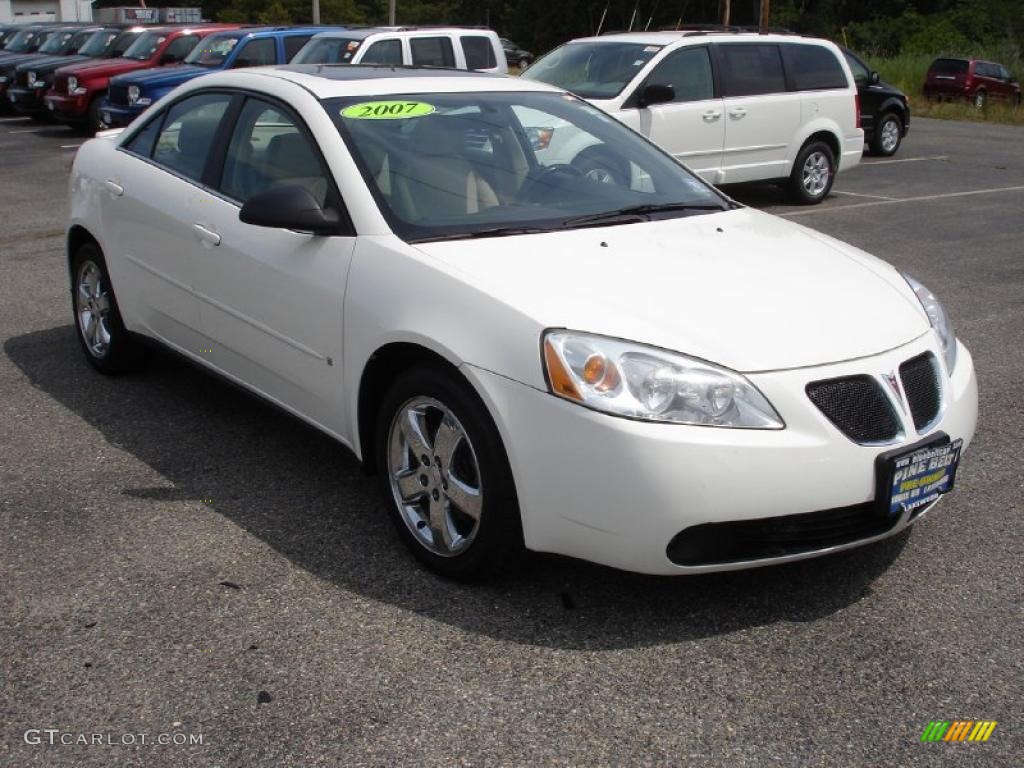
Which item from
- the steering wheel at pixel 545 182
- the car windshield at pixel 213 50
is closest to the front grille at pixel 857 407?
the steering wheel at pixel 545 182

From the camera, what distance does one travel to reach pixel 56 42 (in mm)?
25391

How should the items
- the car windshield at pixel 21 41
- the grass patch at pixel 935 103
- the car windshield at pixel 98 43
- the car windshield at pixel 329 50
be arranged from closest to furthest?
the car windshield at pixel 329 50 → the car windshield at pixel 98 43 → the car windshield at pixel 21 41 → the grass patch at pixel 935 103

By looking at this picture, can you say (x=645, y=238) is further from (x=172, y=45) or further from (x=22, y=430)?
(x=172, y=45)

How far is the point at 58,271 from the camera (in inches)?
354

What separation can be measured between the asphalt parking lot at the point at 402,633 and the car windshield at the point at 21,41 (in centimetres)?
2460

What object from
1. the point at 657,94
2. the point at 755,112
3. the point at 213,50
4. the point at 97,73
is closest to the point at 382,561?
the point at 657,94

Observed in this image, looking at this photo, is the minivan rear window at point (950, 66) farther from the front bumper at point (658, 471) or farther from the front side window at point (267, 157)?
the front bumper at point (658, 471)

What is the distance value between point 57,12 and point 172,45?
5504 centimetres

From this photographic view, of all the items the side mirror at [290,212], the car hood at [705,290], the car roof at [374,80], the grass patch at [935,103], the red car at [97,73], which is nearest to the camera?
the car hood at [705,290]

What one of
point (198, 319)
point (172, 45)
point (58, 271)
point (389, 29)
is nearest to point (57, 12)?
point (172, 45)

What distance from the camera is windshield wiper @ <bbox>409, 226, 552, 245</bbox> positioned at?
13.6ft

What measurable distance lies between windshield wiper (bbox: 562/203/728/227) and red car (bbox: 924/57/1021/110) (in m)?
29.5

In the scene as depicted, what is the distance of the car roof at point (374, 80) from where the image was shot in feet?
15.8

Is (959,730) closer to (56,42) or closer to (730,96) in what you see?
(730,96)
